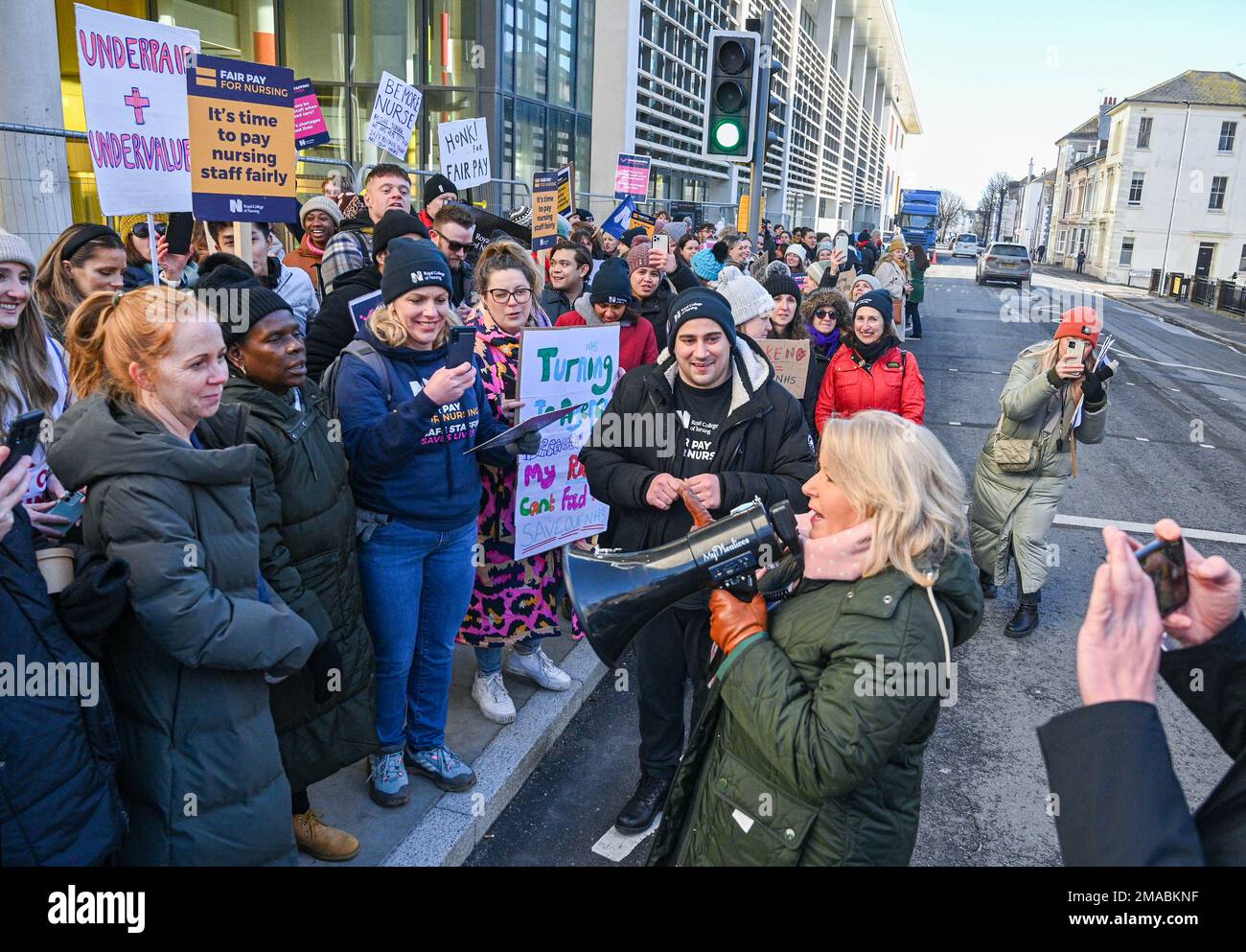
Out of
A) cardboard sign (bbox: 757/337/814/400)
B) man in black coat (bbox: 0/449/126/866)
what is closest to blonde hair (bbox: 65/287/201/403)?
man in black coat (bbox: 0/449/126/866)

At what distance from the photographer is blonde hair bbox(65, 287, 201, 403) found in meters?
2.20

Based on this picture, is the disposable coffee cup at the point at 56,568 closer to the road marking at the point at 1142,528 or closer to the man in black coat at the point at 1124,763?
the man in black coat at the point at 1124,763

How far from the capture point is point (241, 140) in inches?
163

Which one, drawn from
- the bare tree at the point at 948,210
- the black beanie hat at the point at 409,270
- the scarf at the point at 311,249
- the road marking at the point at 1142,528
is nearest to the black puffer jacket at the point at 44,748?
the black beanie hat at the point at 409,270

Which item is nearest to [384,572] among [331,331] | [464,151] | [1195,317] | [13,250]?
[331,331]

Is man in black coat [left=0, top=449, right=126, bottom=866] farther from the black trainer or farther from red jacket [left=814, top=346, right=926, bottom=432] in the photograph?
red jacket [left=814, top=346, right=926, bottom=432]

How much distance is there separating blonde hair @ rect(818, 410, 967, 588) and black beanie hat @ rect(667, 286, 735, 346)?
1.12 meters

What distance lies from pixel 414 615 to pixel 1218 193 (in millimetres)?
68518

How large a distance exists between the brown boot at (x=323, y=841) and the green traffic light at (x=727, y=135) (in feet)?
20.0

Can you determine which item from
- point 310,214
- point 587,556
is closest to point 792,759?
point 587,556

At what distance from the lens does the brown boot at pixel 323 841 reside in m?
3.06

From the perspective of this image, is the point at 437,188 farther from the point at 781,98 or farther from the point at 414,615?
the point at 781,98

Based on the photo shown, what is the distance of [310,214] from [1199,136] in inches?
2646

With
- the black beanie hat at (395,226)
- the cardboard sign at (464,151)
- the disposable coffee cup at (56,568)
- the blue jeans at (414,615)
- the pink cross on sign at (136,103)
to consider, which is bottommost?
the blue jeans at (414,615)
